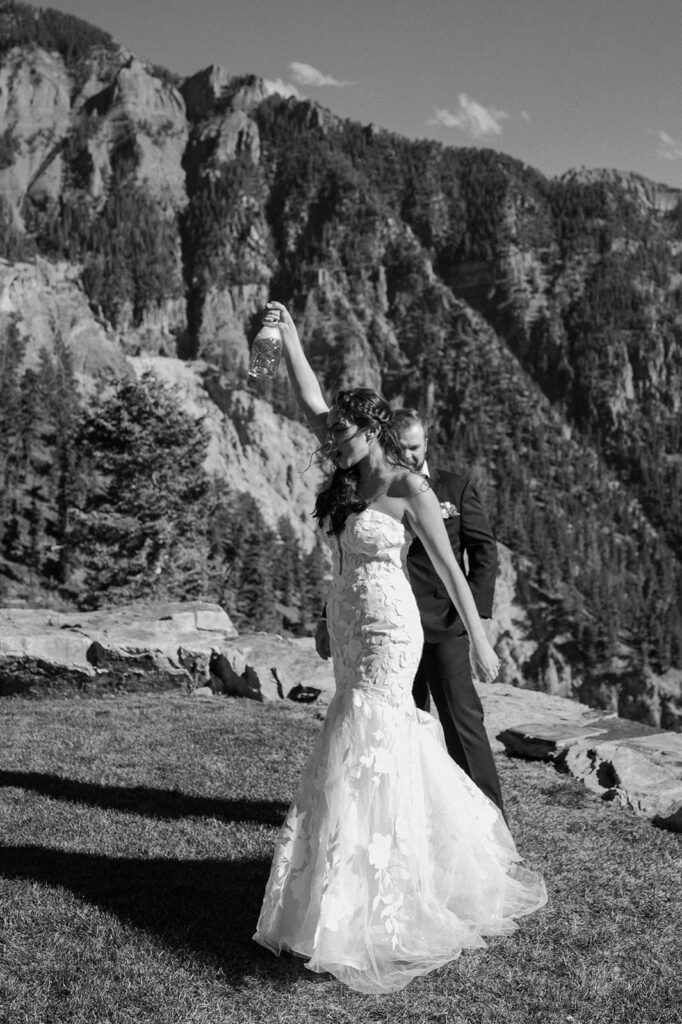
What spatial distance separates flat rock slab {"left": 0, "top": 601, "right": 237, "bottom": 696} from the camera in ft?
44.6

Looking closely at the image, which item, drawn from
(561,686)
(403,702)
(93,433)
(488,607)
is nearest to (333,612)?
(403,702)

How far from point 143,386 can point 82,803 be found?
31280mm

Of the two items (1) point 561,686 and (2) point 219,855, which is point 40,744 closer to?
(2) point 219,855

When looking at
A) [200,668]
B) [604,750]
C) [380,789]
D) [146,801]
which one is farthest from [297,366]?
[200,668]

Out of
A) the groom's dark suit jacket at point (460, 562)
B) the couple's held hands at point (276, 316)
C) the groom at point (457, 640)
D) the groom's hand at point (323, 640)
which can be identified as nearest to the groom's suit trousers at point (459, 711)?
the groom at point (457, 640)

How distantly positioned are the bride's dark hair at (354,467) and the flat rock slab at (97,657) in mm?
9419

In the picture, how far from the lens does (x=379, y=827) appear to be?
16.2 feet

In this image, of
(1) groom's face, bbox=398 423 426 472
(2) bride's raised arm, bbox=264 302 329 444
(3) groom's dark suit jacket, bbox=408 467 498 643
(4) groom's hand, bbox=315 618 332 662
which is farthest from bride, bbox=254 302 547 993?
(3) groom's dark suit jacket, bbox=408 467 498 643

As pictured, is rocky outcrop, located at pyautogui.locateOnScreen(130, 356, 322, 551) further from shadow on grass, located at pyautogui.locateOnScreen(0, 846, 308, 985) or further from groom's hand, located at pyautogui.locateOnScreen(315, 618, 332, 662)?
groom's hand, located at pyautogui.locateOnScreen(315, 618, 332, 662)

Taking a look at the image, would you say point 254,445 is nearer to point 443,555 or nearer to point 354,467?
point 354,467

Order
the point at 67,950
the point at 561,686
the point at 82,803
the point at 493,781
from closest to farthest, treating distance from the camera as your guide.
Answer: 1. the point at 67,950
2. the point at 493,781
3. the point at 82,803
4. the point at 561,686

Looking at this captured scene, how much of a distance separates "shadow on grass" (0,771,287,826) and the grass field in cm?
3

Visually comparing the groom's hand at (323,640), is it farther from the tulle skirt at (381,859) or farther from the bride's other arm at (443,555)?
the bride's other arm at (443,555)

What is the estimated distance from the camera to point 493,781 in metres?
6.68
